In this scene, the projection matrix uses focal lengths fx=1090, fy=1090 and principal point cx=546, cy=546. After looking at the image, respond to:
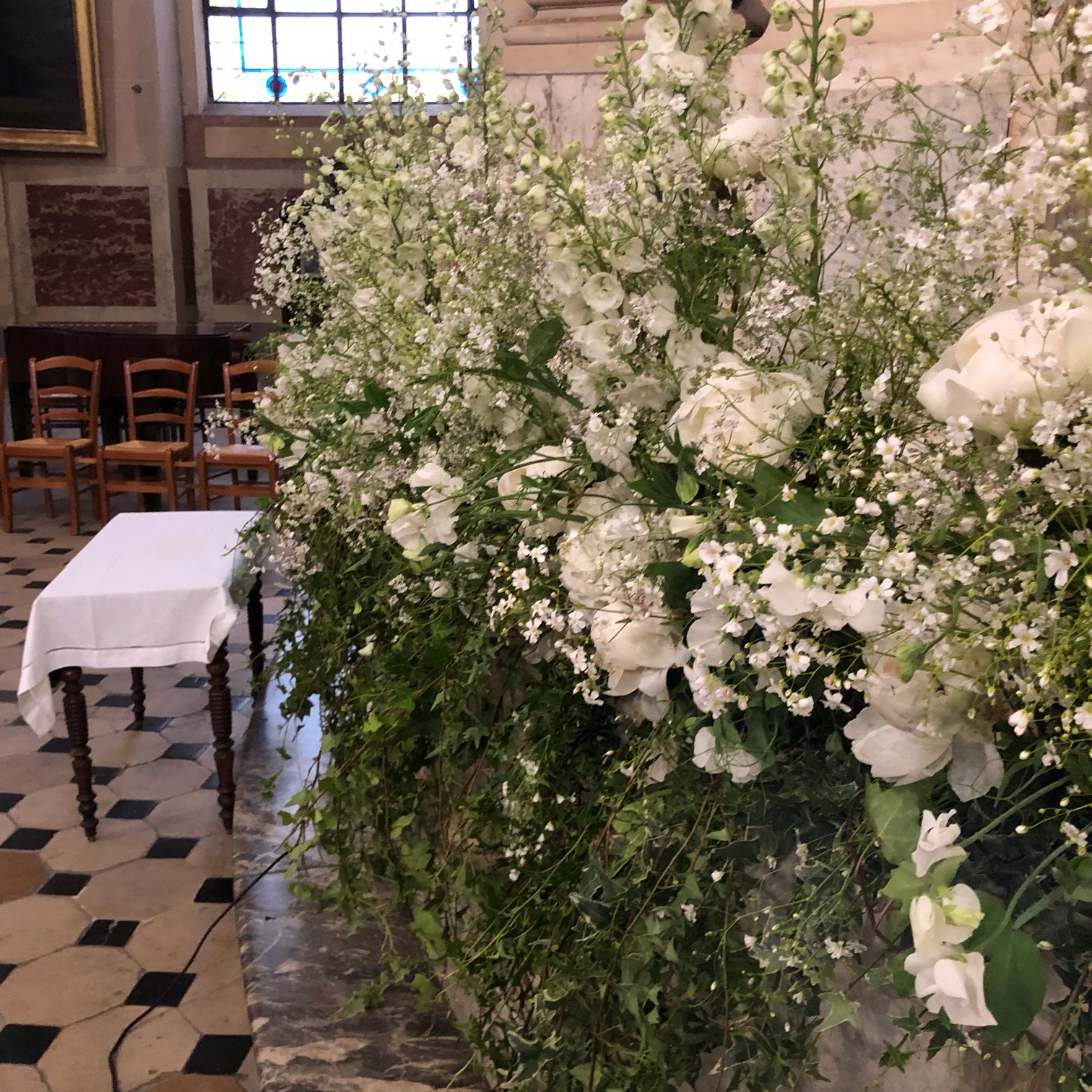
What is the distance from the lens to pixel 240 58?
11.3 m

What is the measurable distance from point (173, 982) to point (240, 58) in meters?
10.5

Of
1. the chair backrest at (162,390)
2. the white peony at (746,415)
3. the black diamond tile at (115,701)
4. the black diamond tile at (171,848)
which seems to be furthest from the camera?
the chair backrest at (162,390)

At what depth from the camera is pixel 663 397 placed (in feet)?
4.10

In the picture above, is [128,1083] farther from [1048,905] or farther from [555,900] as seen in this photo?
[1048,905]

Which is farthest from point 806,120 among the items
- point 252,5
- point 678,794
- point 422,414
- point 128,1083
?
point 252,5

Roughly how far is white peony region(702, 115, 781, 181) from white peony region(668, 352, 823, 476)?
0.87 ft

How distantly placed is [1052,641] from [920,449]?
0.87 ft

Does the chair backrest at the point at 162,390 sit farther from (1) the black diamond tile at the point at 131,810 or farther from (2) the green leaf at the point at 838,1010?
(2) the green leaf at the point at 838,1010

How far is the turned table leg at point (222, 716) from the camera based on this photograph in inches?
143

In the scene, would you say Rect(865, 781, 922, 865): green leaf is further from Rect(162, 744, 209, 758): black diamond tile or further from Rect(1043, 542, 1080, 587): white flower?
Rect(162, 744, 209, 758): black diamond tile

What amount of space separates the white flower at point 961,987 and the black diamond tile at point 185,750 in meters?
4.13

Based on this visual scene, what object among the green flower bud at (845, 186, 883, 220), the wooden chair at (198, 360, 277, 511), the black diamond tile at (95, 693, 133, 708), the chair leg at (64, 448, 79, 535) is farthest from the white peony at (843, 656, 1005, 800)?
the chair leg at (64, 448, 79, 535)

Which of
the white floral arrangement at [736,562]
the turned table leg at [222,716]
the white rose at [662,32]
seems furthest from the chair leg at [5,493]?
the white rose at [662,32]

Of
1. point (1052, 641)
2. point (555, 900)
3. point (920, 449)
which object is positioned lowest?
point (555, 900)
